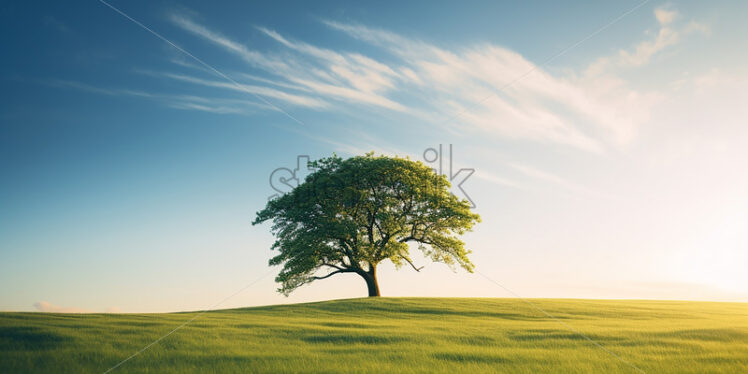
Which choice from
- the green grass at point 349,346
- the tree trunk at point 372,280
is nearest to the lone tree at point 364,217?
the tree trunk at point 372,280

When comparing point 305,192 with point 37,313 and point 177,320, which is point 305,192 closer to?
point 177,320

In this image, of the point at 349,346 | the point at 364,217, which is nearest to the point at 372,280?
the point at 364,217

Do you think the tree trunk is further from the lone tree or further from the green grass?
the green grass

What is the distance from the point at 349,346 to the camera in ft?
52.2

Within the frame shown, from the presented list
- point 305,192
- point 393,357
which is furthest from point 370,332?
point 305,192

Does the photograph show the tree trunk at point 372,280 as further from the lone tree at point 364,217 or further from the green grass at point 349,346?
the green grass at point 349,346

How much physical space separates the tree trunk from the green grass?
1184 centimetres

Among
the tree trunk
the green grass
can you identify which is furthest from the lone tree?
the green grass

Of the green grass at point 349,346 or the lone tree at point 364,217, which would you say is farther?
the lone tree at point 364,217

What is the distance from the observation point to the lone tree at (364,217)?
3397cm

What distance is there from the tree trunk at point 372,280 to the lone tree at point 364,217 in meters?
0.08

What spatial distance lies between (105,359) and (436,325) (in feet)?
45.3

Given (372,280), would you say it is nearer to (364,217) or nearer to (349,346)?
(364,217)

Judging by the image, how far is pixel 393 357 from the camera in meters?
14.1
